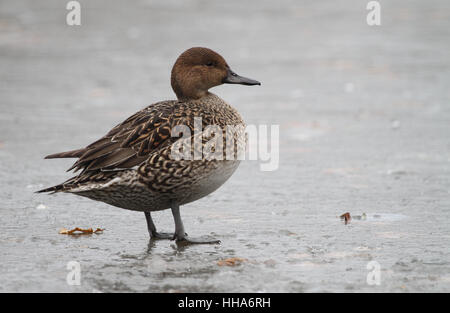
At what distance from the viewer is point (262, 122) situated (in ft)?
28.1

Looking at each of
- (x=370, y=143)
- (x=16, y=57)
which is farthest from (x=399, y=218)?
(x=16, y=57)

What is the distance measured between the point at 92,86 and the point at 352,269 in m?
6.32

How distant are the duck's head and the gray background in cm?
91

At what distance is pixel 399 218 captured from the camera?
18.5 feet

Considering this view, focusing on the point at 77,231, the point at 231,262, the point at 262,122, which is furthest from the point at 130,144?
the point at 262,122

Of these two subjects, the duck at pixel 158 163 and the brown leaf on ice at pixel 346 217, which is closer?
the duck at pixel 158 163

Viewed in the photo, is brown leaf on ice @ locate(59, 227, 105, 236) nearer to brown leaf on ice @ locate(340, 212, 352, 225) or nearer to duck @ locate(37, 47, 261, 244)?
duck @ locate(37, 47, 261, 244)

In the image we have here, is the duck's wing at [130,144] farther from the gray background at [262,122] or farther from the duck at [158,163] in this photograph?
the gray background at [262,122]

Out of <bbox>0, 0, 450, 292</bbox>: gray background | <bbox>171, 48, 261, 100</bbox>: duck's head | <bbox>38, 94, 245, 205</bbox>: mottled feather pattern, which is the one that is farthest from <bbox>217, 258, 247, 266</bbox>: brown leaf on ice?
<bbox>171, 48, 261, 100</bbox>: duck's head

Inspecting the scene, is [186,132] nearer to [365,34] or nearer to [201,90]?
[201,90]

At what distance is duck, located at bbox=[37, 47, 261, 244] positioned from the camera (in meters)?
4.99

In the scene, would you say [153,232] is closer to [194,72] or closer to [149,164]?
[149,164]

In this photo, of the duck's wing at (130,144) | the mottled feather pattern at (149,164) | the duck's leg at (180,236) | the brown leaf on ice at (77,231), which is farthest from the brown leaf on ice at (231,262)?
the brown leaf on ice at (77,231)

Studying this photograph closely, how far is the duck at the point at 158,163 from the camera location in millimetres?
4988
